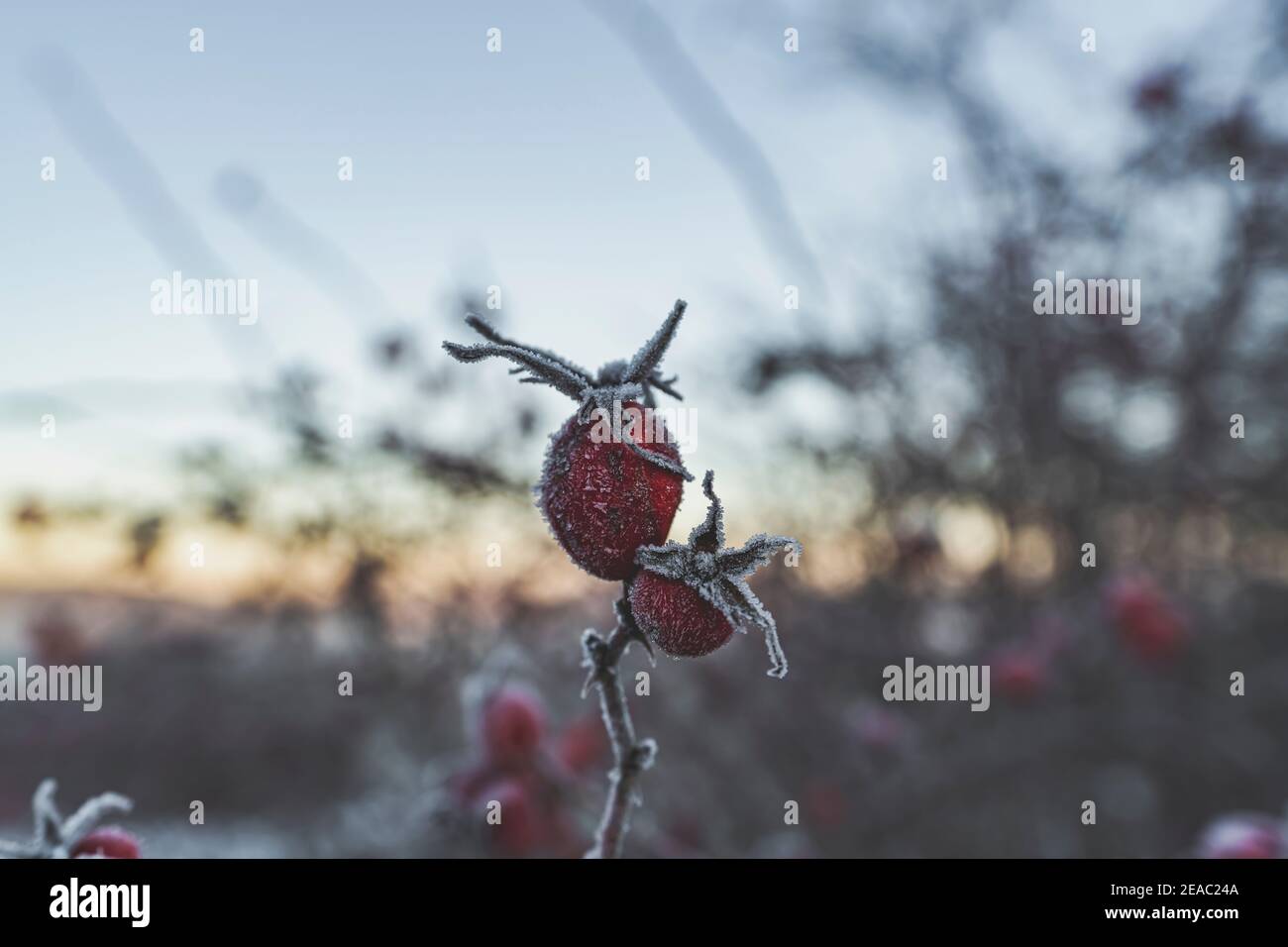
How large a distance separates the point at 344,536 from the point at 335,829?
2.99 meters

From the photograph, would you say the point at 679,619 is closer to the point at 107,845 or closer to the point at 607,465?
the point at 607,465

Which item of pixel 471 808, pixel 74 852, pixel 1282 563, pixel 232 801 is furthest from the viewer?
pixel 232 801

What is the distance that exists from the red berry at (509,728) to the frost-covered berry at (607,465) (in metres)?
0.97

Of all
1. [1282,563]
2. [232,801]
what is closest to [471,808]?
[1282,563]

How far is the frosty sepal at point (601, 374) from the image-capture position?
2.78 feet

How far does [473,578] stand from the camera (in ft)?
12.6

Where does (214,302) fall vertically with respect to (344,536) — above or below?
above

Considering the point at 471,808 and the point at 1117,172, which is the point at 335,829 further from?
the point at 1117,172

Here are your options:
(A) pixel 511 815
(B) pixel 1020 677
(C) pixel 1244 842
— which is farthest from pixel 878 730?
(A) pixel 511 815

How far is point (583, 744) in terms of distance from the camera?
275 cm

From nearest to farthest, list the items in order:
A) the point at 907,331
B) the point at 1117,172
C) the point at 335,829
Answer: the point at 1117,172
the point at 907,331
the point at 335,829

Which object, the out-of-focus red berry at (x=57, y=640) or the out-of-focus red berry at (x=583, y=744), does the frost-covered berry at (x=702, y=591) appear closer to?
the out-of-focus red berry at (x=583, y=744)

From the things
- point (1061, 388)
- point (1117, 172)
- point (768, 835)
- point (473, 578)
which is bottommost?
point (768, 835)

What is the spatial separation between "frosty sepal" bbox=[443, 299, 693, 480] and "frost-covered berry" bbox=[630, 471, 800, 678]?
6cm
